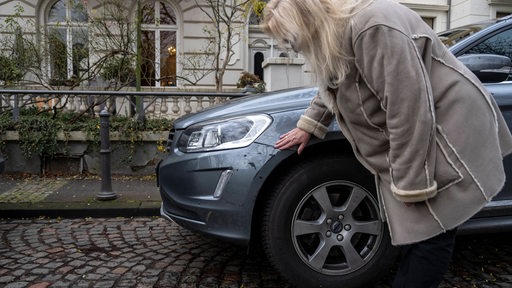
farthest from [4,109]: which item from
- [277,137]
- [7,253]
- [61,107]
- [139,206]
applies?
[277,137]

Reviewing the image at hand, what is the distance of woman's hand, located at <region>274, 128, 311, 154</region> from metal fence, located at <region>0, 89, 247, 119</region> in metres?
3.80

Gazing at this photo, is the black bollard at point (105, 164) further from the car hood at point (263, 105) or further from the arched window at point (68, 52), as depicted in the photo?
the arched window at point (68, 52)

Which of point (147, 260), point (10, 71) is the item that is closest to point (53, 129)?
point (10, 71)

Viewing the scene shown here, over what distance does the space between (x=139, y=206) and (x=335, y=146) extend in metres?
2.78

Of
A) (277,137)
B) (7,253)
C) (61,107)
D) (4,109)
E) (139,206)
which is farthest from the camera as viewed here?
(61,107)

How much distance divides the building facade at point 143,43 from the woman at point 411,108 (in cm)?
258

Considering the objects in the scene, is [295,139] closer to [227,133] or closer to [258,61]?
[227,133]

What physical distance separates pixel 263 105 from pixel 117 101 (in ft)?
15.0

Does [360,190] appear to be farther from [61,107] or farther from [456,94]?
[61,107]

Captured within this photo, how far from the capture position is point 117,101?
22.2 ft

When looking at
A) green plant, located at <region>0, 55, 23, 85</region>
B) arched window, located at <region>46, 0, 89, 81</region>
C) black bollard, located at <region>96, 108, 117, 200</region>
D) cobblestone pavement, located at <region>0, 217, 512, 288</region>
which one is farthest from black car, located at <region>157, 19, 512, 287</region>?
green plant, located at <region>0, 55, 23, 85</region>

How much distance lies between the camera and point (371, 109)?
1.71m

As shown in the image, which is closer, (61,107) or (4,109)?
(4,109)

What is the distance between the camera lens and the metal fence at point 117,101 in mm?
6391
